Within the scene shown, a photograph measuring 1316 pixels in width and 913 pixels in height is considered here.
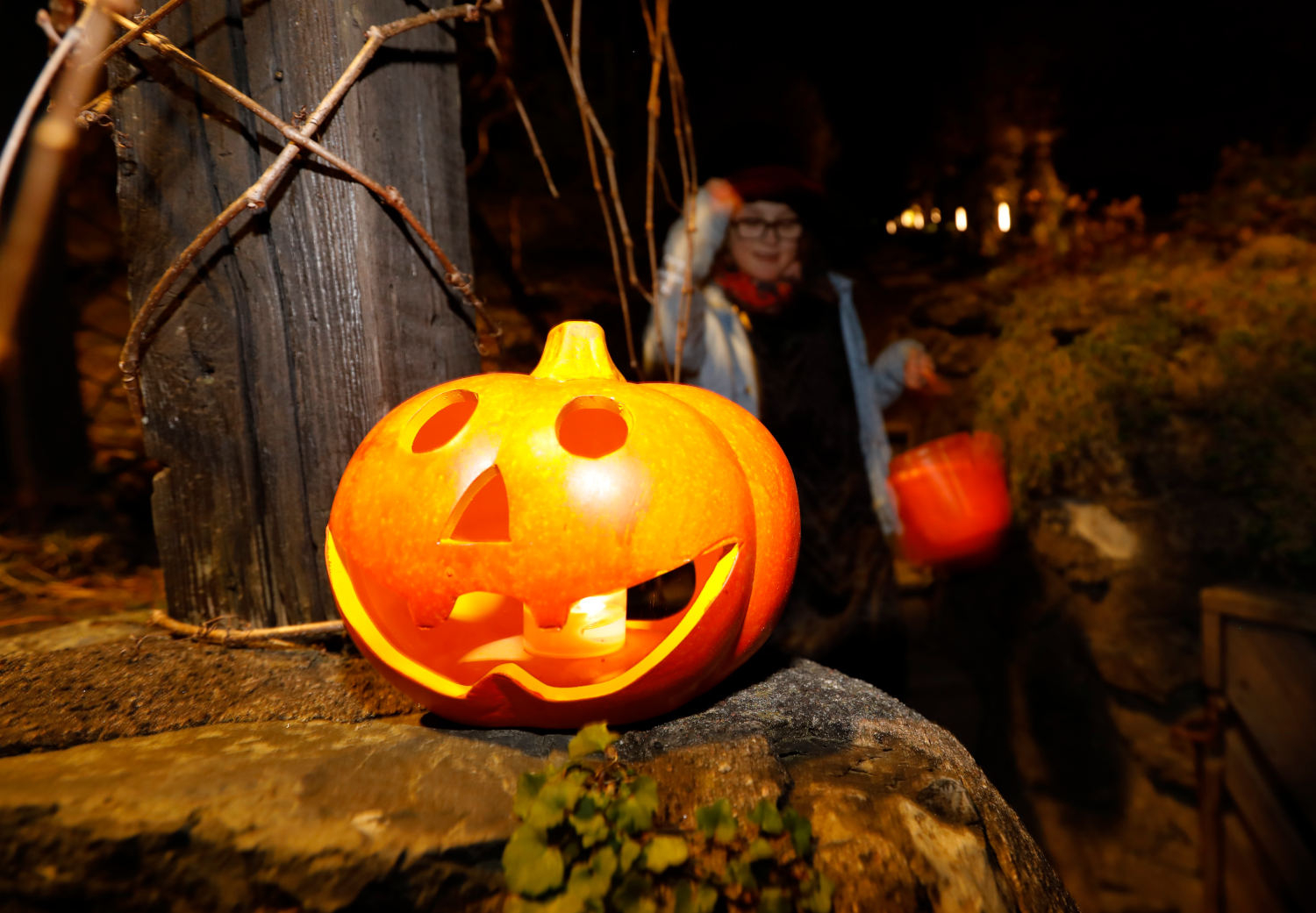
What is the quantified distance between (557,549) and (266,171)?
101cm

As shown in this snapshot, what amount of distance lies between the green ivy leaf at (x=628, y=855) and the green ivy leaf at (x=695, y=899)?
59 mm

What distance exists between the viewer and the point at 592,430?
1.31 meters

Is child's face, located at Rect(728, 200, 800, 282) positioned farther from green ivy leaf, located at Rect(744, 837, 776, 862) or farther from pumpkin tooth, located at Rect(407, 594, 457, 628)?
green ivy leaf, located at Rect(744, 837, 776, 862)

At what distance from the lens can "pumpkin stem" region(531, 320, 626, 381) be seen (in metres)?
1.28

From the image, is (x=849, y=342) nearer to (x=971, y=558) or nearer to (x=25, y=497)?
(x=971, y=558)

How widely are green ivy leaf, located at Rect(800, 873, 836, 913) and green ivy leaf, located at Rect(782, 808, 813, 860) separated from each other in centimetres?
3

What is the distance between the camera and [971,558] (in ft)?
12.0

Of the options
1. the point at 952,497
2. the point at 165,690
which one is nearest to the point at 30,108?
the point at 165,690

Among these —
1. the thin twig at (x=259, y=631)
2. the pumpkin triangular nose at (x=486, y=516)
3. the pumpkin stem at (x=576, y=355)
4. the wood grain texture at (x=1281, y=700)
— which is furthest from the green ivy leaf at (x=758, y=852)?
the wood grain texture at (x=1281, y=700)

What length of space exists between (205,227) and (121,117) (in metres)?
0.27

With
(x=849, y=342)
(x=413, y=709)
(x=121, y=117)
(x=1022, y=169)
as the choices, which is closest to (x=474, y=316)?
(x=121, y=117)

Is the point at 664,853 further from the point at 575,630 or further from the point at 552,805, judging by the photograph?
the point at 575,630

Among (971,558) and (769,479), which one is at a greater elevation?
(769,479)

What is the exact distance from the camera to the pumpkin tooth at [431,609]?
3.43ft
